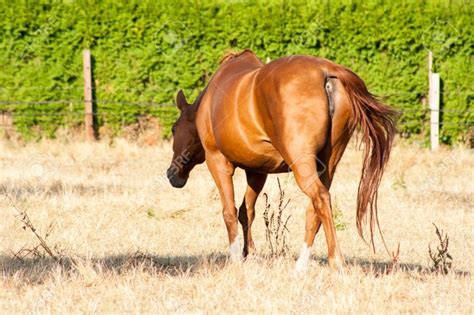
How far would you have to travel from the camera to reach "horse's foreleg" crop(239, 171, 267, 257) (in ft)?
27.3

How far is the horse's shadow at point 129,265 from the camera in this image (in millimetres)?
6711

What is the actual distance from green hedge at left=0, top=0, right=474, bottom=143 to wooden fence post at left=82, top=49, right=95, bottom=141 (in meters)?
0.25

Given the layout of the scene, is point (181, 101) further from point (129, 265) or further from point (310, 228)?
point (310, 228)

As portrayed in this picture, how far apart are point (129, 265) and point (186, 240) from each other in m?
2.31

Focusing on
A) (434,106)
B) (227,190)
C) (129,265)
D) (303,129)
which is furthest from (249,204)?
(434,106)

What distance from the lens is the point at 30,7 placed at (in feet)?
61.3

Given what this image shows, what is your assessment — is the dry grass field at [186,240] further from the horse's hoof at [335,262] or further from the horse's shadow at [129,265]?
the horse's hoof at [335,262]

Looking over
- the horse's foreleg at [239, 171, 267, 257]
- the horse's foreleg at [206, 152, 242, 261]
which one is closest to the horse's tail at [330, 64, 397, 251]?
the horse's foreleg at [206, 152, 242, 261]

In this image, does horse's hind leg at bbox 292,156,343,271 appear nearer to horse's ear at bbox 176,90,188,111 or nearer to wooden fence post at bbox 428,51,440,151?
horse's ear at bbox 176,90,188,111

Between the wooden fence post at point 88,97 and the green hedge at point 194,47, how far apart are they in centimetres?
25

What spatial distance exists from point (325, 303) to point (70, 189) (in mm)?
7217

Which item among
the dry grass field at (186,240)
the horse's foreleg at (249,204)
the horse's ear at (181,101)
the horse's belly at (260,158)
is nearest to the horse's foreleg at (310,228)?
the dry grass field at (186,240)

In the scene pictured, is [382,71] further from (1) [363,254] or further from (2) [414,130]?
(1) [363,254]

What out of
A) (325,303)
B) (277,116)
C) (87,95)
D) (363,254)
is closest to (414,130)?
(87,95)
